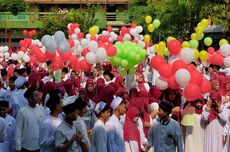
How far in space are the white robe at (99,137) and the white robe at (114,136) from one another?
10cm

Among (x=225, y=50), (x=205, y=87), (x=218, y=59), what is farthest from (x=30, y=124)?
(x=225, y=50)

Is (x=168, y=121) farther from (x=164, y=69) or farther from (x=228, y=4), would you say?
(x=228, y=4)

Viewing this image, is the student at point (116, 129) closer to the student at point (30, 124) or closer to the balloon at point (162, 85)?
the student at point (30, 124)

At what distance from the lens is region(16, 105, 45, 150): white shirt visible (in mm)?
8094

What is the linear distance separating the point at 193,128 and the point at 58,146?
3807 millimetres

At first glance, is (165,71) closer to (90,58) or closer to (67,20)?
(90,58)

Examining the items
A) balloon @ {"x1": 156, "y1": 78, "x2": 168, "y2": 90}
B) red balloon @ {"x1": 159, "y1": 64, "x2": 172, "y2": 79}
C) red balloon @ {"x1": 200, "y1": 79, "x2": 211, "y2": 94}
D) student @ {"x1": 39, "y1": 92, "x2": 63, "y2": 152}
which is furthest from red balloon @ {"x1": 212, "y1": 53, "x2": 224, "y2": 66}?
student @ {"x1": 39, "y1": 92, "x2": 63, "y2": 152}

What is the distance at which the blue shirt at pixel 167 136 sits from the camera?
26.3 ft

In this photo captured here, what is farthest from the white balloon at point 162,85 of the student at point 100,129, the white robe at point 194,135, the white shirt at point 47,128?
the white shirt at point 47,128

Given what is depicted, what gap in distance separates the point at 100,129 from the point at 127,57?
662cm

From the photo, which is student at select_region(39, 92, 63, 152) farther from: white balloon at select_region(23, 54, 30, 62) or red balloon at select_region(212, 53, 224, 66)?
white balloon at select_region(23, 54, 30, 62)

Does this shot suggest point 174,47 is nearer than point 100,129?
No

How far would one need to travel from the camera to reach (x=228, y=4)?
27.3m

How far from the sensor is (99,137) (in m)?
7.80
